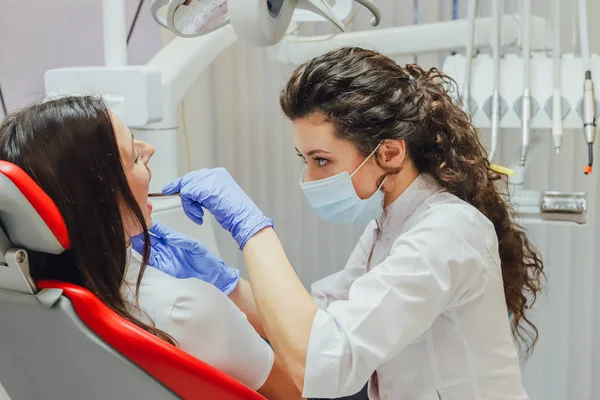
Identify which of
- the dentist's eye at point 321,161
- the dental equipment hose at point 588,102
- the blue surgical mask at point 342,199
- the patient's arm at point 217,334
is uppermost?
the dental equipment hose at point 588,102

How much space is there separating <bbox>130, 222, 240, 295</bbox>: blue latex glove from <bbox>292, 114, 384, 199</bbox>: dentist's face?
29 cm

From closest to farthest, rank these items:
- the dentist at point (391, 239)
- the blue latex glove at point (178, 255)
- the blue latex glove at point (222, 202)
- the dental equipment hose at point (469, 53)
Answer: the dentist at point (391, 239), the blue latex glove at point (222, 202), the blue latex glove at point (178, 255), the dental equipment hose at point (469, 53)

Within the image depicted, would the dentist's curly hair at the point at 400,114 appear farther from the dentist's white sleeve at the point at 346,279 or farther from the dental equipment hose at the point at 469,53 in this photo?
the dental equipment hose at the point at 469,53

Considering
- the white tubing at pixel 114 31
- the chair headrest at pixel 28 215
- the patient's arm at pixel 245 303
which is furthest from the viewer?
the white tubing at pixel 114 31

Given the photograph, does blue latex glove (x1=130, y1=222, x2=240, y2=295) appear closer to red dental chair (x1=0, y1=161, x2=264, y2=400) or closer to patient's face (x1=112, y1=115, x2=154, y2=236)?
patient's face (x1=112, y1=115, x2=154, y2=236)

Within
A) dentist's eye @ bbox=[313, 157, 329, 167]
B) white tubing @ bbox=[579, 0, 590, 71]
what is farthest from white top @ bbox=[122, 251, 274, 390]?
white tubing @ bbox=[579, 0, 590, 71]

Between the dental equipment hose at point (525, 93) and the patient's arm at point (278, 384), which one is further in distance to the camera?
the dental equipment hose at point (525, 93)

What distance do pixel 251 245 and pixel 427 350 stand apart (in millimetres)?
376

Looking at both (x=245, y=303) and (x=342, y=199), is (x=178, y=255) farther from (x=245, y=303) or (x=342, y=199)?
(x=342, y=199)

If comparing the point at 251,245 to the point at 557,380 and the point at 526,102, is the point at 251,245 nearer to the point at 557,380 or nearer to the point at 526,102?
the point at 526,102

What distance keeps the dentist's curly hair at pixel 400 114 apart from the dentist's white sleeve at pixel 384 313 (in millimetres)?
205

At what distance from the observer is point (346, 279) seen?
1688 millimetres

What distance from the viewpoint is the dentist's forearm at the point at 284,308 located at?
1.21 m

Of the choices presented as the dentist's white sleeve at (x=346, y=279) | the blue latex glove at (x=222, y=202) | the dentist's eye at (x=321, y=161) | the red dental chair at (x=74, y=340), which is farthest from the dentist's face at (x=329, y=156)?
the red dental chair at (x=74, y=340)
